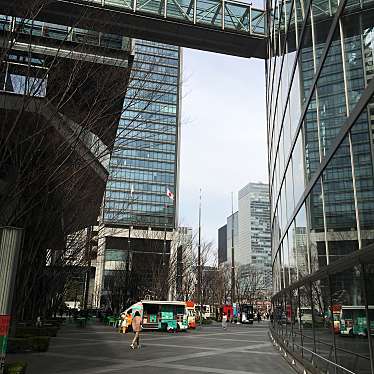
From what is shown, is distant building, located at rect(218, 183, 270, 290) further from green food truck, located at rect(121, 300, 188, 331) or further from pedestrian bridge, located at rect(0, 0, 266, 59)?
pedestrian bridge, located at rect(0, 0, 266, 59)

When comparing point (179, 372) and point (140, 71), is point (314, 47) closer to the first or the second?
point (140, 71)

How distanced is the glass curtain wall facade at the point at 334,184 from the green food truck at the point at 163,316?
68.2 feet

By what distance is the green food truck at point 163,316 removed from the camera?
3384cm

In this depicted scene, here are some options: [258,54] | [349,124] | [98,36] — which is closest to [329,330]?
[349,124]

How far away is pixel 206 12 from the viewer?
2341 cm

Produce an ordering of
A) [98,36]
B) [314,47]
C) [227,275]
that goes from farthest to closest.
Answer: [227,275], [314,47], [98,36]

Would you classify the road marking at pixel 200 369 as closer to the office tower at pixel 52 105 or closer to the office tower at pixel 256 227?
the office tower at pixel 52 105

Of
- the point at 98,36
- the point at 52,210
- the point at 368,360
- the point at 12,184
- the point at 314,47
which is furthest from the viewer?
the point at 52,210

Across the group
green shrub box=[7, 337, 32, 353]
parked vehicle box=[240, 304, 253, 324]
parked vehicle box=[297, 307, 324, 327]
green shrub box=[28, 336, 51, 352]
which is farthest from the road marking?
parked vehicle box=[240, 304, 253, 324]

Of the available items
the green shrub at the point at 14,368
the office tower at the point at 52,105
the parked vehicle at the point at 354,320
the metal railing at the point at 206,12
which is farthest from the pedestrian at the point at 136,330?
the metal railing at the point at 206,12

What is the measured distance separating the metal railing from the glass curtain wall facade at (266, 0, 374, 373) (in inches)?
394

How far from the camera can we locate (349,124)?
7480 mm

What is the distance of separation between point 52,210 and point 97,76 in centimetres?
468

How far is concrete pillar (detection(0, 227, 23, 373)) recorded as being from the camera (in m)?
7.16
